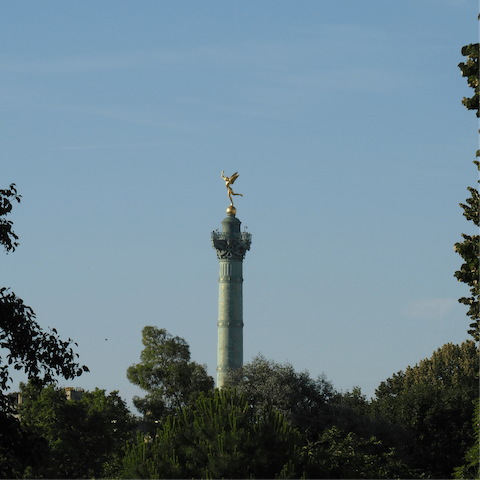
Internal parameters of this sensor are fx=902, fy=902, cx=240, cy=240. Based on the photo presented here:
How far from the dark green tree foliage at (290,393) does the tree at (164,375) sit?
6658mm

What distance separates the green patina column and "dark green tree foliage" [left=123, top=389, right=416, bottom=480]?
4591 cm

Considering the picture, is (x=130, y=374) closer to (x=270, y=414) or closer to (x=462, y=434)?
(x=462, y=434)

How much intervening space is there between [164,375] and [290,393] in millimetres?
13465

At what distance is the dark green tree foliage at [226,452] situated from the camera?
33.5 metres

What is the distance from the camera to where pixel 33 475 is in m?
53.2

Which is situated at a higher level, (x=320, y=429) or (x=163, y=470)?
(x=320, y=429)

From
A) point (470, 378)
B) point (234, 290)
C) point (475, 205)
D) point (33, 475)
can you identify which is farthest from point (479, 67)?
point (470, 378)

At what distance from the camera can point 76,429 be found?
60.8 metres

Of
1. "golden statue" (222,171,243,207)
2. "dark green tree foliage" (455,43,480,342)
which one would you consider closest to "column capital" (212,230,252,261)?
"golden statue" (222,171,243,207)

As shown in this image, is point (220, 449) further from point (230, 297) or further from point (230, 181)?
point (230, 181)

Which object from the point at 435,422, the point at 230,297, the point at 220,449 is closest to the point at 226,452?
the point at 220,449

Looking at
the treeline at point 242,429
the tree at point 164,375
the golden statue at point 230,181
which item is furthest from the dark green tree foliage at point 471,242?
the golden statue at point 230,181

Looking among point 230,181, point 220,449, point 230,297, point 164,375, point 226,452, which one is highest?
point 230,181

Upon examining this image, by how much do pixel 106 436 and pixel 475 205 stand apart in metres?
38.9
